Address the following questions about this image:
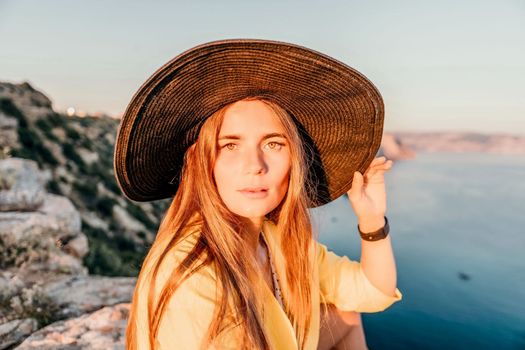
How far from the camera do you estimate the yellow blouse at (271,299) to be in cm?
122

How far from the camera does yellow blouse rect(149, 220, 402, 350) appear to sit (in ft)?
4.02

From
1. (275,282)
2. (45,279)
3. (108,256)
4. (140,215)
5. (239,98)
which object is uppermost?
(239,98)

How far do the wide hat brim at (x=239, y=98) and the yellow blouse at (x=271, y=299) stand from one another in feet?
1.24

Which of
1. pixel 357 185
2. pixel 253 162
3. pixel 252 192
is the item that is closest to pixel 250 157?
pixel 253 162

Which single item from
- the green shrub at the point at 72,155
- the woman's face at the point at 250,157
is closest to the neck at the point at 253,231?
the woman's face at the point at 250,157

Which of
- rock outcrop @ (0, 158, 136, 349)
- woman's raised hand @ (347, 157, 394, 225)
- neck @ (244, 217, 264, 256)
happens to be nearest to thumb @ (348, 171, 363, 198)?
woman's raised hand @ (347, 157, 394, 225)

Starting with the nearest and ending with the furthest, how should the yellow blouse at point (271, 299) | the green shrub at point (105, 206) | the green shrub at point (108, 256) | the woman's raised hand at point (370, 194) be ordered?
1. the yellow blouse at point (271, 299)
2. the woman's raised hand at point (370, 194)
3. the green shrub at point (108, 256)
4. the green shrub at point (105, 206)

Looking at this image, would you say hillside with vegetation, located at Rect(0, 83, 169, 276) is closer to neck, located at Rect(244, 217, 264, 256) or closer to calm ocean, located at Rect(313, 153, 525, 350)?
calm ocean, located at Rect(313, 153, 525, 350)

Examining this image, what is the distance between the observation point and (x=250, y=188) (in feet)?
4.99

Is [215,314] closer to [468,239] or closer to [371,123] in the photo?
[371,123]

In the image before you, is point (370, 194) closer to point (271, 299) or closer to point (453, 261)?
point (271, 299)

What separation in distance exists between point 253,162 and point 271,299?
1.79ft

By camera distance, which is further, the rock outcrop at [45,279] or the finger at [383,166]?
the rock outcrop at [45,279]

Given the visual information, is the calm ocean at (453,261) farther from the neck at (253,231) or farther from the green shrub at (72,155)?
the green shrub at (72,155)
